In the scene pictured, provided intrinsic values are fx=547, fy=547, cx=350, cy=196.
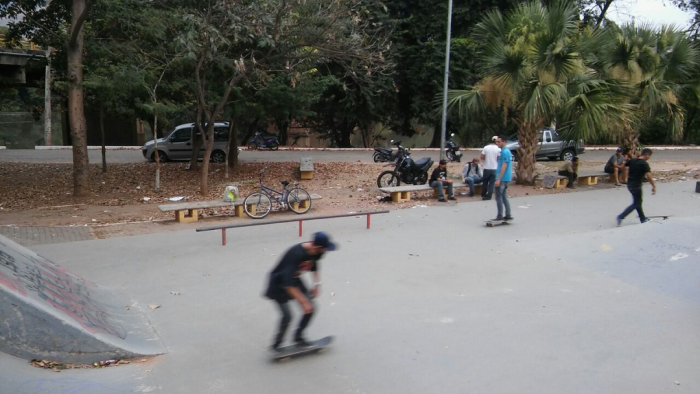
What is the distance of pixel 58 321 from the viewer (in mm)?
5008

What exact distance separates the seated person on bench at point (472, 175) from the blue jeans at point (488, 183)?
1.41 feet

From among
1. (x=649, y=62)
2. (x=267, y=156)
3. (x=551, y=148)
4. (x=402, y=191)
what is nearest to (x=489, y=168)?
(x=402, y=191)

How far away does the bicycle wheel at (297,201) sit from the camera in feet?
42.0

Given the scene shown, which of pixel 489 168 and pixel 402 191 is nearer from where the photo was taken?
pixel 489 168

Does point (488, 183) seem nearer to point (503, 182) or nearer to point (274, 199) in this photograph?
point (503, 182)

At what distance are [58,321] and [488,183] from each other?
11112 mm

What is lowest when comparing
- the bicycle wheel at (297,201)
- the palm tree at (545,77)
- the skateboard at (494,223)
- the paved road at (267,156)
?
the skateboard at (494,223)

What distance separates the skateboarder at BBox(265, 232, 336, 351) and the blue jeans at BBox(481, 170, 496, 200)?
9.56 metres

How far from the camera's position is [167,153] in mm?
23672

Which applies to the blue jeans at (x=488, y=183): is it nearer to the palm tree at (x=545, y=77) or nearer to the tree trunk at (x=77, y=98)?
the palm tree at (x=545, y=77)

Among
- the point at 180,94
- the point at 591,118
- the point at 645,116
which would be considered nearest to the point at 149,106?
the point at 180,94

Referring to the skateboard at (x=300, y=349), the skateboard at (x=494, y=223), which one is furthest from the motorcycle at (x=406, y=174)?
the skateboard at (x=300, y=349)

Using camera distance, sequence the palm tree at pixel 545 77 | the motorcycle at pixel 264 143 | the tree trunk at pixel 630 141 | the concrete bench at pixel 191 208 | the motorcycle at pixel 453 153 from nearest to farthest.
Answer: the concrete bench at pixel 191 208 < the palm tree at pixel 545 77 < the tree trunk at pixel 630 141 < the motorcycle at pixel 453 153 < the motorcycle at pixel 264 143

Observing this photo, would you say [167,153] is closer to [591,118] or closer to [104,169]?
[104,169]
